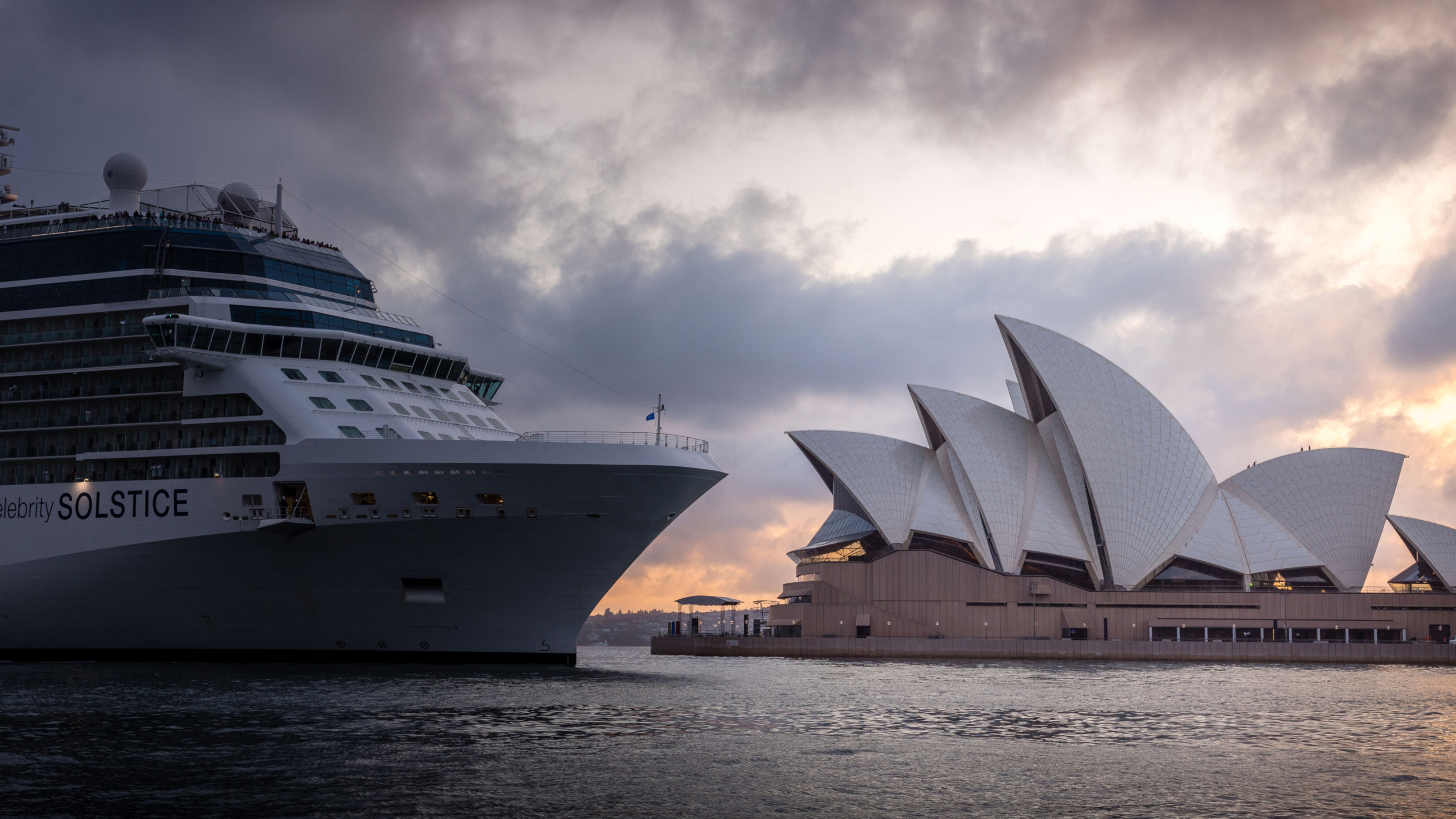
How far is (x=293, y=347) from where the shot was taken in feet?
125

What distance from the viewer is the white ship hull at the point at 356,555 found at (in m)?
34.7

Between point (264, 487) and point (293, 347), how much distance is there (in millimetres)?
5046

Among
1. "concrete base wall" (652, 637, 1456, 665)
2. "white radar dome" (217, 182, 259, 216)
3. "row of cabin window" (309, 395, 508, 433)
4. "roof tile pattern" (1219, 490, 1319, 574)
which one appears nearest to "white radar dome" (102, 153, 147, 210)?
"white radar dome" (217, 182, 259, 216)

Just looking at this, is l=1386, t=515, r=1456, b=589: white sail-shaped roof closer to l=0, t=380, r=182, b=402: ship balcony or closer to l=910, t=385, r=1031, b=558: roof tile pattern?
l=910, t=385, r=1031, b=558: roof tile pattern

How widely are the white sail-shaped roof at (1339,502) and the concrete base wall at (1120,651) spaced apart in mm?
7329

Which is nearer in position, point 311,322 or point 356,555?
point 356,555

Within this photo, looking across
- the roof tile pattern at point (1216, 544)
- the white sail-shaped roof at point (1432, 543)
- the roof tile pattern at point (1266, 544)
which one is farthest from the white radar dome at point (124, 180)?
the white sail-shaped roof at point (1432, 543)

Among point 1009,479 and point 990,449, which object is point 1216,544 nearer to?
point 1009,479

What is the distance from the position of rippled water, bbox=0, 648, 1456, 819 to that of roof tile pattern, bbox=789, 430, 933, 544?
143 ft

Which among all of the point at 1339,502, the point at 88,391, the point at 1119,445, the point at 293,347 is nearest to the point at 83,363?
the point at 88,391

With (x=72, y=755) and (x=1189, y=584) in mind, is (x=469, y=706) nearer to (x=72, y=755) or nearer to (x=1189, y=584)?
(x=72, y=755)

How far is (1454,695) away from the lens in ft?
134

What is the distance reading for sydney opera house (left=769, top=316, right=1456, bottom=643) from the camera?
7938 cm

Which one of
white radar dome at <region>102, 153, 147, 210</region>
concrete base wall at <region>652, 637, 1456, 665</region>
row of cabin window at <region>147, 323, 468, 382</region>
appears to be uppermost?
white radar dome at <region>102, 153, 147, 210</region>
